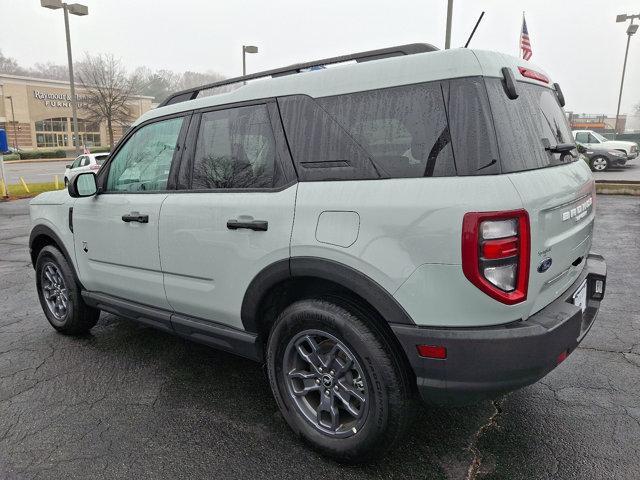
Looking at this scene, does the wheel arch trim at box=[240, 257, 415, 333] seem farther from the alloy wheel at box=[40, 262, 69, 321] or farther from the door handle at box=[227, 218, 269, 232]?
the alloy wheel at box=[40, 262, 69, 321]

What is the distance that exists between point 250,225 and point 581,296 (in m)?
1.83

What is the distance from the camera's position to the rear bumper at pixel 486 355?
195 centimetres

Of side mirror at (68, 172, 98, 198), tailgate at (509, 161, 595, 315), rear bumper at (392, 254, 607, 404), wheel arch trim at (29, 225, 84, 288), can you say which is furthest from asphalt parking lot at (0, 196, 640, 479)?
side mirror at (68, 172, 98, 198)

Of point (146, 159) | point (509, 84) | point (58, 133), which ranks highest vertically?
point (58, 133)

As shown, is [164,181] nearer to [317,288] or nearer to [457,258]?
[317,288]

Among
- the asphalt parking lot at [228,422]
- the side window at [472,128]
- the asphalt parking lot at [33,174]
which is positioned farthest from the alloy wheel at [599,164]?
the asphalt parking lot at [33,174]

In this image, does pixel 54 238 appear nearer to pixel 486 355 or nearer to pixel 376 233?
pixel 376 233

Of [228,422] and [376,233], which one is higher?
[376,233]

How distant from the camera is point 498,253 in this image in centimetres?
190

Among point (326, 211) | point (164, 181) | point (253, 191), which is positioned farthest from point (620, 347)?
point (164, 181)

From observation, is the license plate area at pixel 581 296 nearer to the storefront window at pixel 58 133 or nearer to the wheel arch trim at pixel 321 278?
the wheel arch trim at pixel 321 278

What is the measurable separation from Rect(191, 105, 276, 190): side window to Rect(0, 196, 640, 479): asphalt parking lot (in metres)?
1.39

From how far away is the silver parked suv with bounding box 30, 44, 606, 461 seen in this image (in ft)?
6.39

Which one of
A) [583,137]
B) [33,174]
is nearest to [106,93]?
[33,174]
